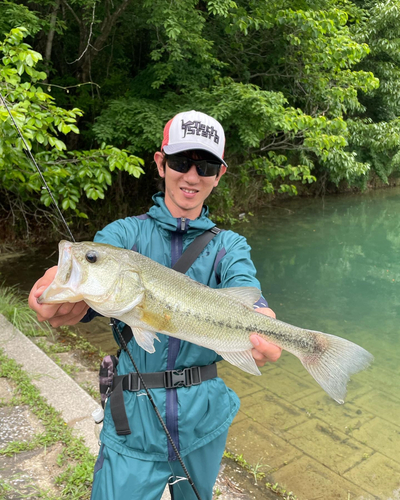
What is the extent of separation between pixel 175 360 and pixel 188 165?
1.06 meters

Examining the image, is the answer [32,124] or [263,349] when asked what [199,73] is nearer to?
[32,124]

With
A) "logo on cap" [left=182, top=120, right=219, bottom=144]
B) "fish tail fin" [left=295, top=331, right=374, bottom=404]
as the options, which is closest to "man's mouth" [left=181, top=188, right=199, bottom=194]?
"logo on cap" [left=182, top=120, right=219, bottom=144]

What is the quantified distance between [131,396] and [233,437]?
2.76 m

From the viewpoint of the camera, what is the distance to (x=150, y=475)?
2.10 m

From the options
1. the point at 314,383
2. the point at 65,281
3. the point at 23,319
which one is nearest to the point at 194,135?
the point at 65,281

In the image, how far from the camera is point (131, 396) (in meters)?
2.18

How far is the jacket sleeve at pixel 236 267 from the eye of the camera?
2158mm

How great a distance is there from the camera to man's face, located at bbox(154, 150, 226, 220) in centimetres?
234

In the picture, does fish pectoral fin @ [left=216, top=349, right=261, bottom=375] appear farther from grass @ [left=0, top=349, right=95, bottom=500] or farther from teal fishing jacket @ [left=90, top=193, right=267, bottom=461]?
grass @ [left=0, top=349, right=95, bottom=500]

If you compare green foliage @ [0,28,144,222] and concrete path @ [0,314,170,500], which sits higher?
green foliage @ [0,28,144,222]

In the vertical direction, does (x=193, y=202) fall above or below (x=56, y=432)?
above

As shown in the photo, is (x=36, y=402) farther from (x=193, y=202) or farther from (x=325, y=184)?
(x=325, y=184)

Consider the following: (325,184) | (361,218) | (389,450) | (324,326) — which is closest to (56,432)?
(389,450)

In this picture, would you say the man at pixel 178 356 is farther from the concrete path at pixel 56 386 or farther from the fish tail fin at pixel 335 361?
the concrete path at pixel 56 386
